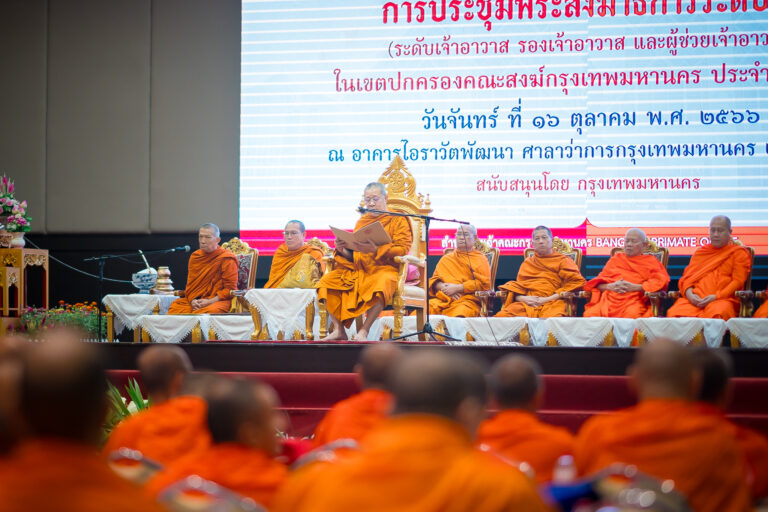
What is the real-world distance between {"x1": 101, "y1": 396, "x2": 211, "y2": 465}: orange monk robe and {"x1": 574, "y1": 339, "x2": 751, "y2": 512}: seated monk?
36.8 inches

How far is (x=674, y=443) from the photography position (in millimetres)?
1618

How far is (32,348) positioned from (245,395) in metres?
0.48

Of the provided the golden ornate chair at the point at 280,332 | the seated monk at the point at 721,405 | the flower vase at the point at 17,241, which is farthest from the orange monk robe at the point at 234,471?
the flower vase at the point at 17,241

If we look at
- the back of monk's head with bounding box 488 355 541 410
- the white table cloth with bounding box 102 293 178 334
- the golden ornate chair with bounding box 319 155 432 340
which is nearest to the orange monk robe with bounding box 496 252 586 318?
the golden ornate chair with bounding box 319 155 432 340

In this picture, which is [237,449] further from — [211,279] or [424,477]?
[211,279]

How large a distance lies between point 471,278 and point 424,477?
5346 mm

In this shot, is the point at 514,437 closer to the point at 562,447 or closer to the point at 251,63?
the point at 562,447

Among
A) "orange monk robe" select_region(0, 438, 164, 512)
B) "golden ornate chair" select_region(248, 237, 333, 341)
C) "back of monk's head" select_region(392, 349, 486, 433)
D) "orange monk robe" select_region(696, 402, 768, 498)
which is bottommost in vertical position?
"golden ornate chair" select_region(248, 237, 333, 341)

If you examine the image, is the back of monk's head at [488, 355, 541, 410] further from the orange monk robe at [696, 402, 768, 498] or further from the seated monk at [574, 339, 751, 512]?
the orange monk robe at [696, 402, 768, 498]

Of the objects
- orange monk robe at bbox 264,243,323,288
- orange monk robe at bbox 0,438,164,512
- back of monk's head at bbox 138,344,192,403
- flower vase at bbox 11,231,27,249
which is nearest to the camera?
orange monk robe at bbox 0,438,164,512

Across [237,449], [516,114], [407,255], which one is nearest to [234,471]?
[237,449]

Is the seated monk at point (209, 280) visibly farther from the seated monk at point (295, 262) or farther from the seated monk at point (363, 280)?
the seated monk at point (363, 280)

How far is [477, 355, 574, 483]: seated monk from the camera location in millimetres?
1855

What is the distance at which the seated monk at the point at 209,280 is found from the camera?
21.6 feet
